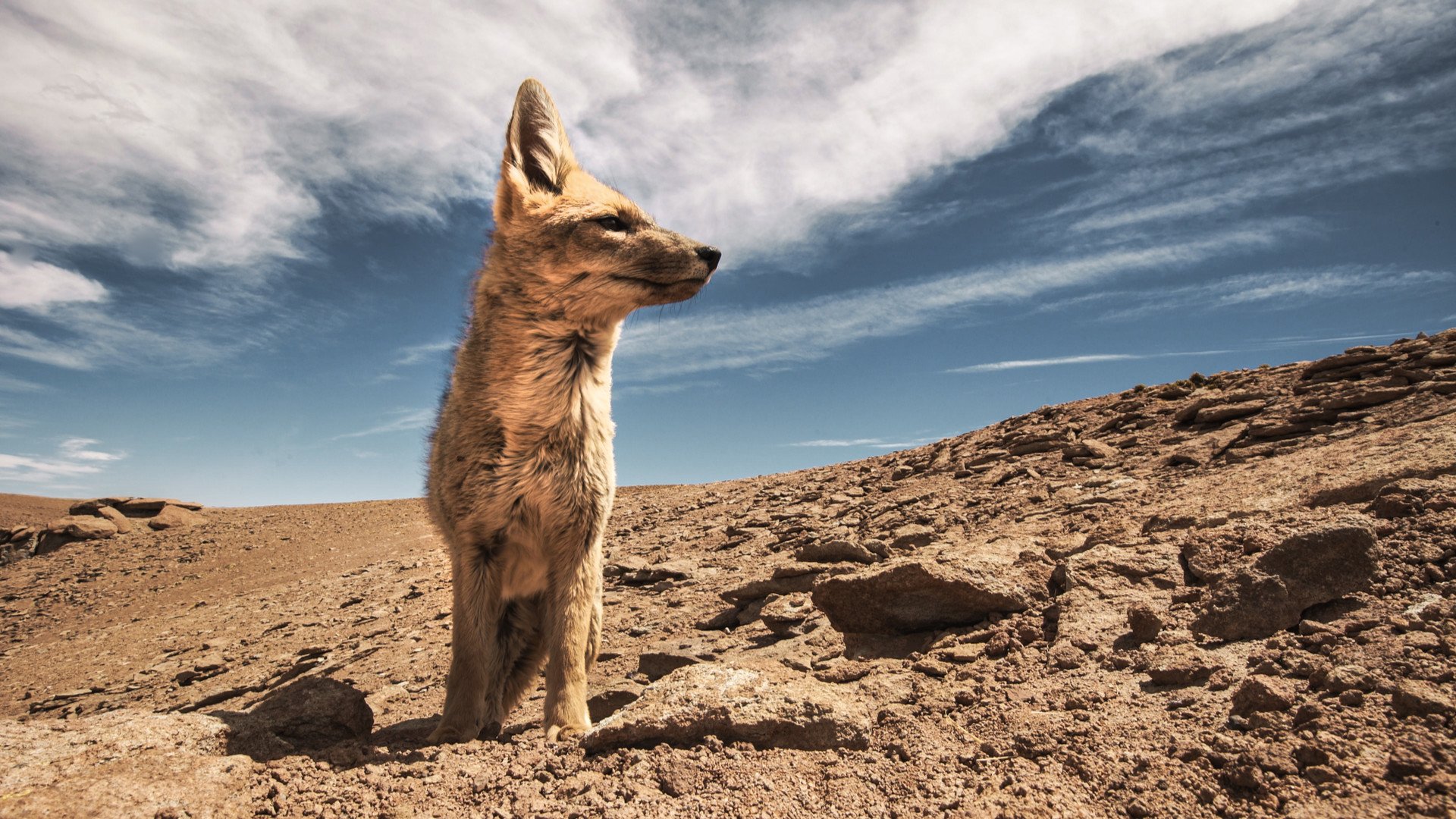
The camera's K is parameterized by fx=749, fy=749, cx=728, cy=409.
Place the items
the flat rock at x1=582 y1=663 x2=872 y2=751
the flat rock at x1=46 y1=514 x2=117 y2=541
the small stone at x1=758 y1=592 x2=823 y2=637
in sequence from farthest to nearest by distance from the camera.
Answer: the flat rock at x1=46 y1=514 x2=117 y2=541 → the small stone at x1=758 y1=592 x2=823 y2=637 → the flat rock at x1=582 y1=663 x2=872 y2=751

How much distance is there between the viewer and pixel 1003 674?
3533 millimetres

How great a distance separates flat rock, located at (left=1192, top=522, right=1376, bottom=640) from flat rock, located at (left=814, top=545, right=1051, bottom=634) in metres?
0.98

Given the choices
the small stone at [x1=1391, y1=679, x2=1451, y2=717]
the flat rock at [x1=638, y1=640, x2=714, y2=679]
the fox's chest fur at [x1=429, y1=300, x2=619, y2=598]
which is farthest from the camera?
the flat rock at [x1=638, y1=640, x2=714, y2=679]

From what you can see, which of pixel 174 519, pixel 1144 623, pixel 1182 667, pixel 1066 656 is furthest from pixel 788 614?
pixel 174 519

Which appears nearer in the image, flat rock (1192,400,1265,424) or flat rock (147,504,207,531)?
flat rock (1192,400,1265,424)

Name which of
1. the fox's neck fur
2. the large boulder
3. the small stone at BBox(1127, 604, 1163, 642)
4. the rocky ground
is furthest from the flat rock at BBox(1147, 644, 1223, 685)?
the large boulder

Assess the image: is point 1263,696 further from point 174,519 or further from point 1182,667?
point 174,519

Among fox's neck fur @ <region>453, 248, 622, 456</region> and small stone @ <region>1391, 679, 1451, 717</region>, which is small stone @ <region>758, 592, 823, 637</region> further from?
small stone @ <region>1391, 679, 1451, 717</region>

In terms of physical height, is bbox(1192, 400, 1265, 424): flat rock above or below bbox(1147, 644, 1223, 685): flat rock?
above

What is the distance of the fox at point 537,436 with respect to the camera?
4121 millimetres

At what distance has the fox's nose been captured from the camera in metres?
4.58

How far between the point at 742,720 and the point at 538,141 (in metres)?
3.69

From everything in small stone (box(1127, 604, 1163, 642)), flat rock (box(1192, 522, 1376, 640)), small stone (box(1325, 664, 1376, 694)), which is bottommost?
small stone (box(1325, 664, 1376, 694))

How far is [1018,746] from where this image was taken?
2863 millimetres
